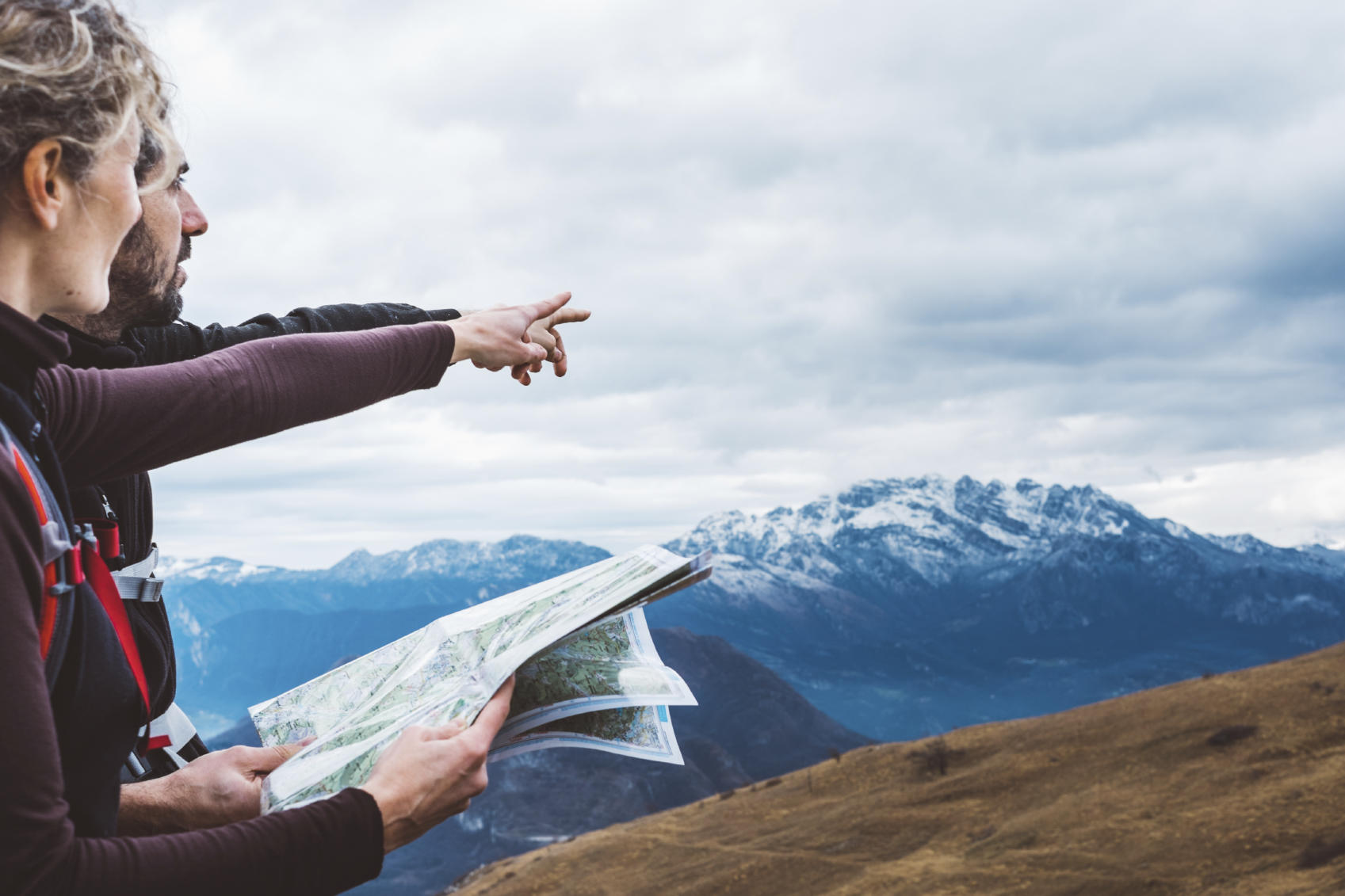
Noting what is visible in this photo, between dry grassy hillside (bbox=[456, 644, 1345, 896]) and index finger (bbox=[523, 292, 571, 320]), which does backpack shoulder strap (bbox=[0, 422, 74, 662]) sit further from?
dry grassy hillside (bbox=[456, 644, 1345, 896])

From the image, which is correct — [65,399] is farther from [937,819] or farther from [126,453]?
[937,819]

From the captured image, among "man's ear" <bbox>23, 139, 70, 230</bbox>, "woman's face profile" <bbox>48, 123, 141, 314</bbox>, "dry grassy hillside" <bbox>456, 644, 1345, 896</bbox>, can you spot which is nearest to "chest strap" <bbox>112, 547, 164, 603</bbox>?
"woman's face profile" <bbox>48, 123, 141, 314</bbox>

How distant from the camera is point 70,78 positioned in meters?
1.22

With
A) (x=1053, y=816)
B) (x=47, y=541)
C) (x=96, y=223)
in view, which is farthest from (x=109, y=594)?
(x=1053, y=816)

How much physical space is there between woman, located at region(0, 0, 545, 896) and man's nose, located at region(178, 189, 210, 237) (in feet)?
2.07

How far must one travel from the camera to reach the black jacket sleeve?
249cm

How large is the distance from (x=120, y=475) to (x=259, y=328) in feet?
3.71

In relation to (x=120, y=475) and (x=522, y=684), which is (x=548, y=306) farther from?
(x=120, y=475)

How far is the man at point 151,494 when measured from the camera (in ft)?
5.81

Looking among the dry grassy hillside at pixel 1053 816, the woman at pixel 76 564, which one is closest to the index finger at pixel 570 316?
the woman at pixel 76 564

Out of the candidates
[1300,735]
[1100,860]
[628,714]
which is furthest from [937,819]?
[628,714]

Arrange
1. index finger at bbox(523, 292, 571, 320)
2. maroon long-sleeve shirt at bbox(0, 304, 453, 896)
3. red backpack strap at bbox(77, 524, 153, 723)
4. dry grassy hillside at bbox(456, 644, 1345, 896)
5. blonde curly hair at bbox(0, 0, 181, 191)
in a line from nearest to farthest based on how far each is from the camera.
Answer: maroon long-sleeve shirt at bbox(0, 304, 453, 896), blonde curly hair at bbox(0, 0, 181, 191), red backpack strap at bbox(77, 524, 153, 723), index finger at bbox(523, 292, 571, 320), dry grassy hillside at bbox(456, 644, 1345, 896)

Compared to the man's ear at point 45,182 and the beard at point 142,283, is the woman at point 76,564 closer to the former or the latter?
the man's ear at point 45,182

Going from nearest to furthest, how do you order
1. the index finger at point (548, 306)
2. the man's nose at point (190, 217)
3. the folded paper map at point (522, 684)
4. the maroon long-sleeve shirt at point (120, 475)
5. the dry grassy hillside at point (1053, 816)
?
the maroon long-sleeve shirt at point (120, 475) < the folded paper map at point (522, 684) < the man's nose at point (190, 217) < the index finger at point (548, 306) < the dry grassy hillside at point (1053, 816)
